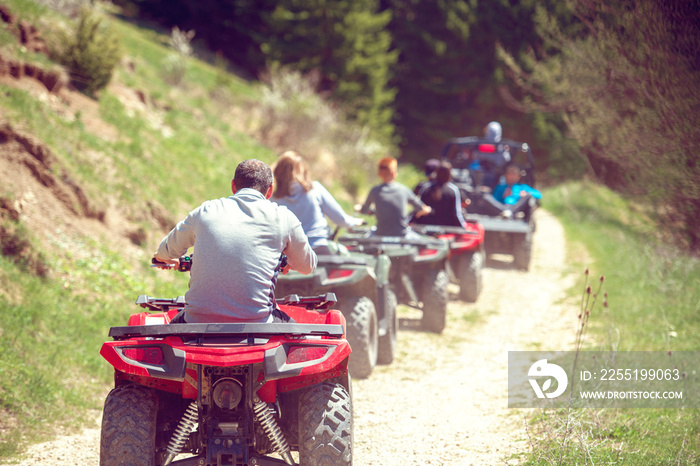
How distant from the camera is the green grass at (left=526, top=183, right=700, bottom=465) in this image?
15.7 feet

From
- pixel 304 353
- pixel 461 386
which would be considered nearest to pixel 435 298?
pixel 461 386

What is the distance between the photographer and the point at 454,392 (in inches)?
258

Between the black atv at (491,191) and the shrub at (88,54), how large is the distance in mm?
6119

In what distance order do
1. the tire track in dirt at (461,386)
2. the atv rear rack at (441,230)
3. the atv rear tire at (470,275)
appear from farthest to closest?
the atv rear tire at (470,275)
the atv rear rack at (441,230)
the tire track in dirt at (461,386)

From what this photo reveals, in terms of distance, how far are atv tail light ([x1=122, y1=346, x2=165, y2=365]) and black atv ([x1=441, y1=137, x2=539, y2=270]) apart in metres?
8.82

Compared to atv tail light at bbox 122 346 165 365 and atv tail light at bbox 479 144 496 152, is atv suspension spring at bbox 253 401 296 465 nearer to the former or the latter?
atv tail light at bbox 122 346 165 365

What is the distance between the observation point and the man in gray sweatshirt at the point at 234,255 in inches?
149

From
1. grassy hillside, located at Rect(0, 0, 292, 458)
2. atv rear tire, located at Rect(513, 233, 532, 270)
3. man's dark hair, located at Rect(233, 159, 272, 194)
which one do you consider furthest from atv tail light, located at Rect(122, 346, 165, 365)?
atv rear tire, located at Rect(513, 233, 532, 270)

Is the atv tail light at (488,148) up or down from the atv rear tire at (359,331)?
up

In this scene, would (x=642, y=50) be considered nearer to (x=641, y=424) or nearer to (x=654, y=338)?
(x=654, y=338)

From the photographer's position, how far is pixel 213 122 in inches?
664

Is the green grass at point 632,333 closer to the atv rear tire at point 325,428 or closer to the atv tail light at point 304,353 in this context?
the atv rear tire at point 325,428

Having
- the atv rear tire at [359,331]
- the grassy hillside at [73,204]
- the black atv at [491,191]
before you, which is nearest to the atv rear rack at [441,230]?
the black atv at [491,191]

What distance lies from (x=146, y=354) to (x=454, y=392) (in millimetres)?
3589
